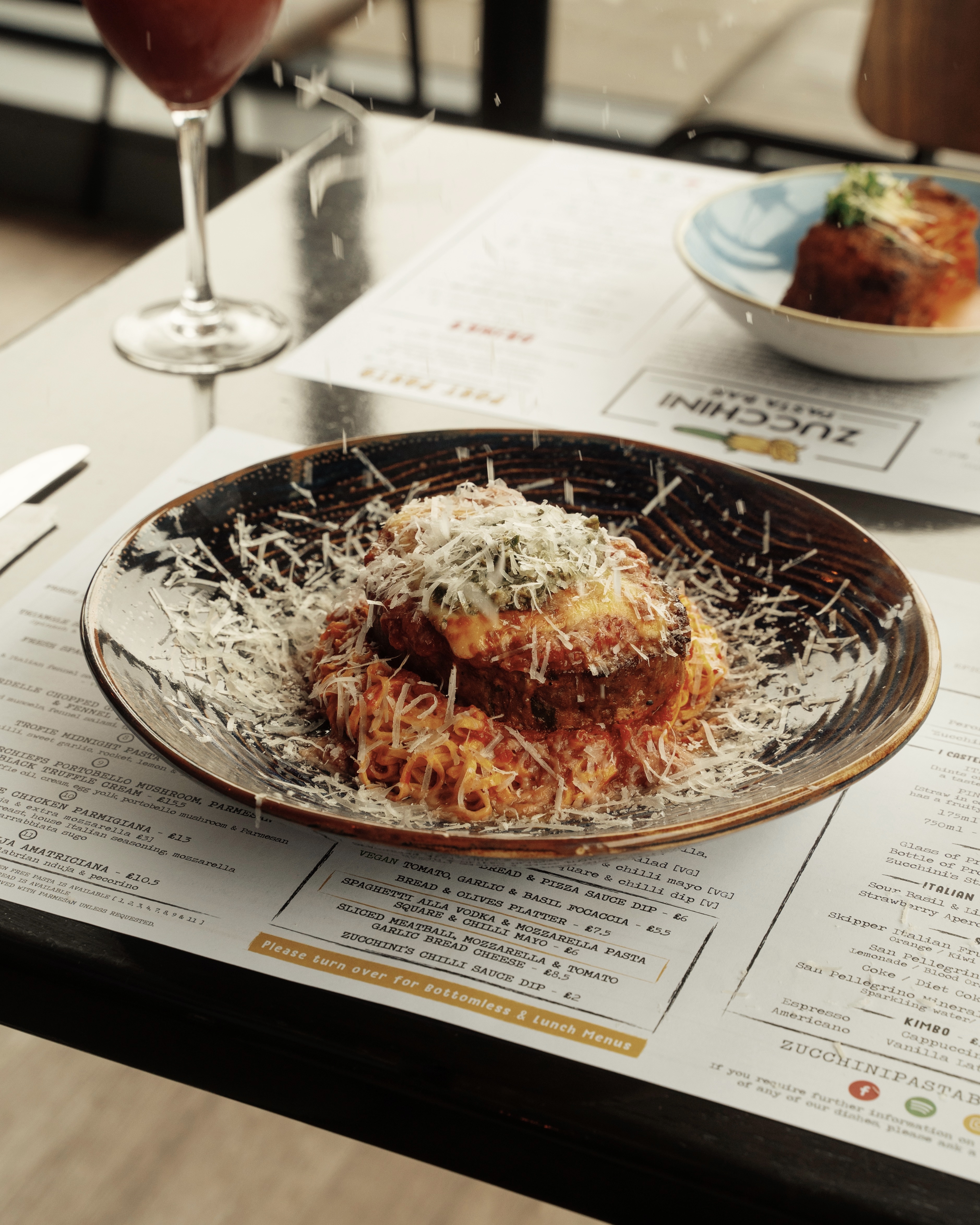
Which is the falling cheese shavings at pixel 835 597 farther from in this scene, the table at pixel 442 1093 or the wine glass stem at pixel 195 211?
the wine glass stem at pixel 195 211

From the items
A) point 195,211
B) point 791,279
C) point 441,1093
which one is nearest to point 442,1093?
point 441,1093

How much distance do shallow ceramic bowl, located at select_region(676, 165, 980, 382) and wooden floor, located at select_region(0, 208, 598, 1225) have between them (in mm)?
1151

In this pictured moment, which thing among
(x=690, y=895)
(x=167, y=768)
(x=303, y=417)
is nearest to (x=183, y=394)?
(x=303, y=417)

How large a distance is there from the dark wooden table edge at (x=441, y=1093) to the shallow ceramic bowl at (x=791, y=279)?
0.91 m

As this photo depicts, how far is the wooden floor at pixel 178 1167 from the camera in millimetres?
1693

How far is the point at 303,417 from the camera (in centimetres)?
137

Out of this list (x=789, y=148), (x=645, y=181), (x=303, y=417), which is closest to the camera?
(x=303, y=417)

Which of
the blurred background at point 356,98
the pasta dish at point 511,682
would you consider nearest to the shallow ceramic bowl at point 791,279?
the pasta dish at point 511,682

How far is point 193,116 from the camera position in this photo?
1391 mm

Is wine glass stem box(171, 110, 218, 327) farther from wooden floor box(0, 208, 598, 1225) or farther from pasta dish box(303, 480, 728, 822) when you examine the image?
wooden floor box(0, 208, 598, 1225)

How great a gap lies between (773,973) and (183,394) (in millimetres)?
947

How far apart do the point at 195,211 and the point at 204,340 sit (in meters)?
0.15

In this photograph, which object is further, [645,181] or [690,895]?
[645,181]

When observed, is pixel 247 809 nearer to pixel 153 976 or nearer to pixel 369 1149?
pixel 153 976
